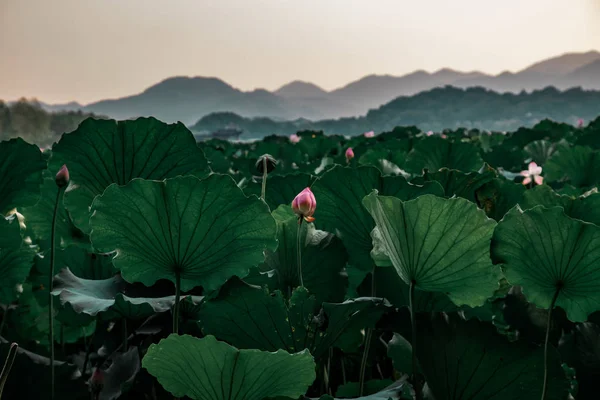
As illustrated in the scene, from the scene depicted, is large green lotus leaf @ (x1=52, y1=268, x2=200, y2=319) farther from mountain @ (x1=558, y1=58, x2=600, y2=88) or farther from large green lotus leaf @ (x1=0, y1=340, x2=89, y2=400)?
mountain @ (x1=558, y1=58, x2=600, y2=88)

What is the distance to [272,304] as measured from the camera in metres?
0.52

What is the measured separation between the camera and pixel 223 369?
1.43 feet

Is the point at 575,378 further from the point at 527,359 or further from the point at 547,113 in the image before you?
the point at 547,113

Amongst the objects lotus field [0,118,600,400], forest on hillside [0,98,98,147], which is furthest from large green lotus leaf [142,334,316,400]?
forest on hillside [0,98,98,147]

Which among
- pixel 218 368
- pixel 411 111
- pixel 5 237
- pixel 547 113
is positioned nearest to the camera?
pixel 218 368

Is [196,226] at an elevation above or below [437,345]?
above

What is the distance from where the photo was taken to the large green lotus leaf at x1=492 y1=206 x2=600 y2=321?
0.49 meters

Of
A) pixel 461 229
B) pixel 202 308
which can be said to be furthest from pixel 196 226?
pixel 461 229

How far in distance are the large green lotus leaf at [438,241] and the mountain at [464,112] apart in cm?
8328

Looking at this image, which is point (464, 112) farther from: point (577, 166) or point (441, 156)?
point (441, 156)

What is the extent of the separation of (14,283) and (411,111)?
348ft

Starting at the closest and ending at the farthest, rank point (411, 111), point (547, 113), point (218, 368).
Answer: point (218, 368), point (547, 113), point (411, 111)

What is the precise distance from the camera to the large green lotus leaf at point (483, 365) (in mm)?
519

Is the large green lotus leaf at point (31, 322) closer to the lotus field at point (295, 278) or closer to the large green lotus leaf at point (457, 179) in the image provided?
the lotus field at point (295, 278)
